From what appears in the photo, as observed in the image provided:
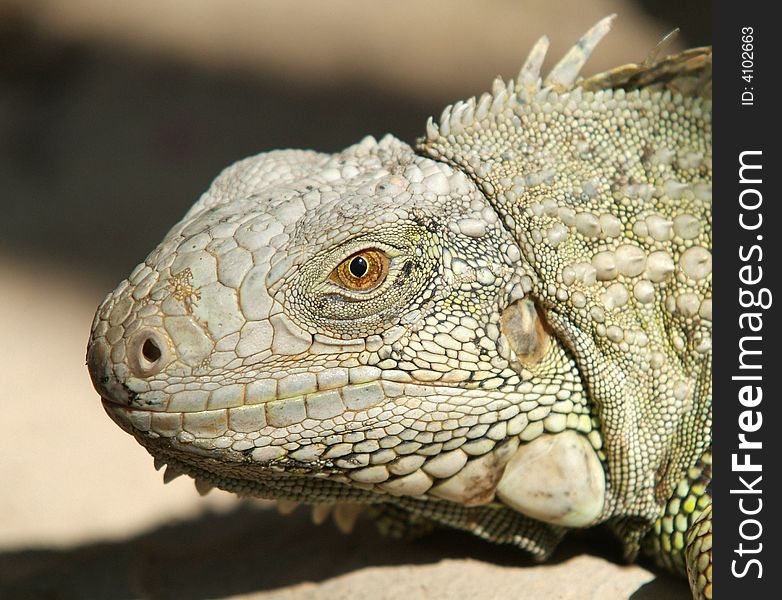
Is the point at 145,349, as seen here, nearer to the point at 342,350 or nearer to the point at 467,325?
the point at 342,350

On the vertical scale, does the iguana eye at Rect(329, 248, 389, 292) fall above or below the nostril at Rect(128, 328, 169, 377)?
above

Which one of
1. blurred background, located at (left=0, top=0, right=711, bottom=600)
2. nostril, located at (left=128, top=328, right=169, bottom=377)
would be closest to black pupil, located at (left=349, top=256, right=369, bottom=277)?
nostril, located at (left=128, top=328, right=169, bottom=377)

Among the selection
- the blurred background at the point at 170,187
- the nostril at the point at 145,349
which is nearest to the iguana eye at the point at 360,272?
the nostril at the point at 145,349

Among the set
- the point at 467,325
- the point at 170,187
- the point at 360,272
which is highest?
the point at 170,187

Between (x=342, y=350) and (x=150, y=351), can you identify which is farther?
(x=342, y=350)

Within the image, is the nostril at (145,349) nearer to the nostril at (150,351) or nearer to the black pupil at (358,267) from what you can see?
the nostril at (150,351)

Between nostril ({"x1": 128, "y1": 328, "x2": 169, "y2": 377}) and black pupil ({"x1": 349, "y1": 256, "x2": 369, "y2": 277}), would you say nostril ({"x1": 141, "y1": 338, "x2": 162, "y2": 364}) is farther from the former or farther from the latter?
black pupil ({"x1": 349, "y1": 256, "x2": 369, "y2": 277})

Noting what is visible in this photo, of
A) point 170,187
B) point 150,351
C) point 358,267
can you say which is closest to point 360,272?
point 358,267
